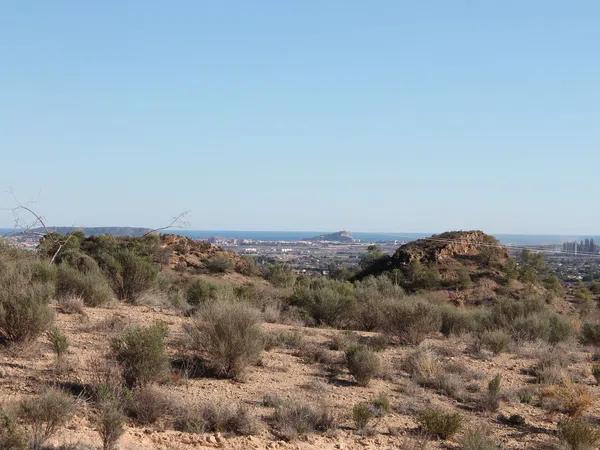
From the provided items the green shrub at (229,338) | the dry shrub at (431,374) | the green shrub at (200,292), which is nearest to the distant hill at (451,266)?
the green shrub at (200,292)

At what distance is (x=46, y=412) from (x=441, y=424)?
571 centimetres

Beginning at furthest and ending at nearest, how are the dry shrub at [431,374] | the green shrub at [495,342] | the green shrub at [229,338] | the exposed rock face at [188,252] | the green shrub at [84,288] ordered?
the exposed rock face at [188,252] < the green shrub at [84,288] < the green shrub at [495,342] < the dry shrub at [431,374] < the green shrub at [229,338]

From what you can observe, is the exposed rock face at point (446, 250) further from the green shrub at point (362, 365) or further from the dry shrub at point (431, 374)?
Result: the green shrub at point (362, 365)

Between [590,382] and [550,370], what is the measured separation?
115 cm

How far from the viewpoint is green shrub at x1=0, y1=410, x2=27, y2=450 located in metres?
6.78

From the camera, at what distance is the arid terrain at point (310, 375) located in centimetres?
947

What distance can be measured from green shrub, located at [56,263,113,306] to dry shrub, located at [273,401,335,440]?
334 inches

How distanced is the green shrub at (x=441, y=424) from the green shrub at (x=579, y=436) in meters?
1.63

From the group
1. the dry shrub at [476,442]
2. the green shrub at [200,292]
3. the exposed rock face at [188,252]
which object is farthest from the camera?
the exposed rock face at [188,252]

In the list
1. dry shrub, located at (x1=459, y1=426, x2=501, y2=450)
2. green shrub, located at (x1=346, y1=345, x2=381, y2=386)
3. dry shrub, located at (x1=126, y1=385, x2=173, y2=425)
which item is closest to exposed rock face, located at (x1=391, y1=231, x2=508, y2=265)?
green shrub, located at (x1=346, y1=345, x2=381, y2=386)

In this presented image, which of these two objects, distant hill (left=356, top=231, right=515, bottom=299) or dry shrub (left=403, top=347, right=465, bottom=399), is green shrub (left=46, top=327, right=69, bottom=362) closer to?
dry shrub (left=403, top=347, right=465, bottom=399)

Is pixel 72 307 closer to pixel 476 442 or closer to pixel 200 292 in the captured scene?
pixel 200 292

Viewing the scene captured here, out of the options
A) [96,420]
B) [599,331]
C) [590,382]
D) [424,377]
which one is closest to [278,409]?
[96,420]

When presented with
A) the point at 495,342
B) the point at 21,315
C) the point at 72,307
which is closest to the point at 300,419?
the point at 21,315
